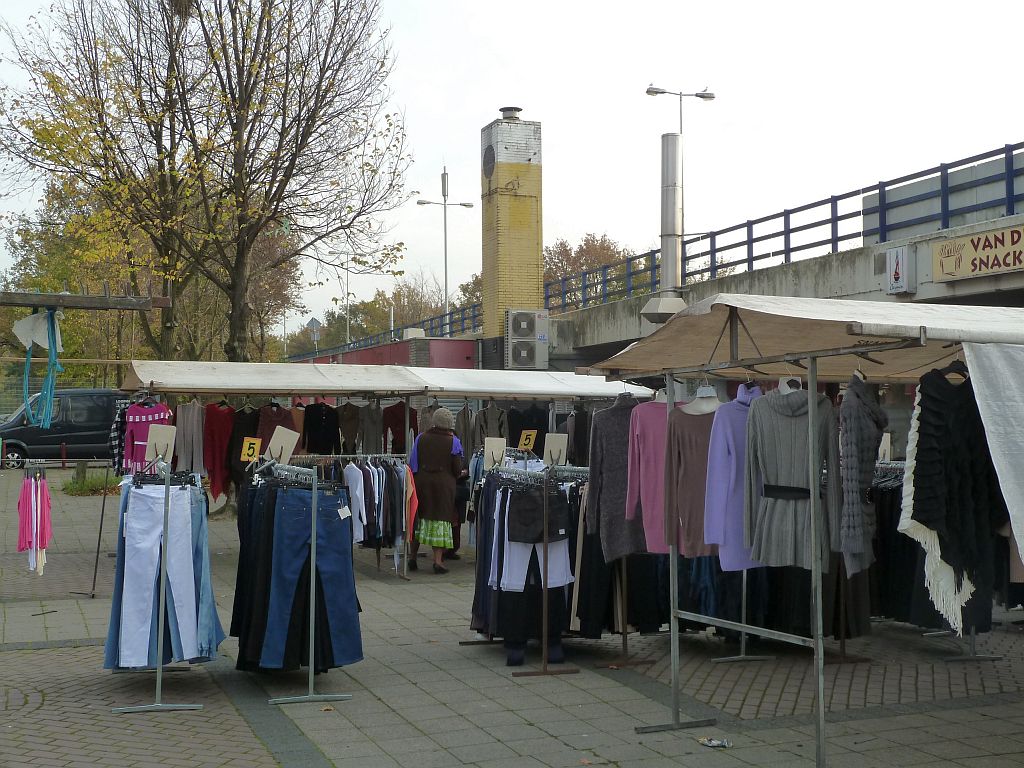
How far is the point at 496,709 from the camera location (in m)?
6.44

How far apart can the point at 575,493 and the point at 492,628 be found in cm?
111

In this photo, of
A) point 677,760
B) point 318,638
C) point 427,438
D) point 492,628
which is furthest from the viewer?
point 427,438

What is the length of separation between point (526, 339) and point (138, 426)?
15263 mm

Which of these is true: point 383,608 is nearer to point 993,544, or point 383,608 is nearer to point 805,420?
point 805,420

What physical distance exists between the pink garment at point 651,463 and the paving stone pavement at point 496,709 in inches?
41.8

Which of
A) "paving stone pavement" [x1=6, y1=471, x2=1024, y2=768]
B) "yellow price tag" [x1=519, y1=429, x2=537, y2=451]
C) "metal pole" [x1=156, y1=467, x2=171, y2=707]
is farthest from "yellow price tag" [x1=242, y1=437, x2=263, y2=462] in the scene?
"yellow price tag" [x1=519, y1=429, x2=537, y2=451]

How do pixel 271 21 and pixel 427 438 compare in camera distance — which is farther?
pixel 271 21

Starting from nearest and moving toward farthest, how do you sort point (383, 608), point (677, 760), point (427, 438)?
point (677, 760) → point (383, 608) → point (427, 438)

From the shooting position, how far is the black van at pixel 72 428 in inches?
1083

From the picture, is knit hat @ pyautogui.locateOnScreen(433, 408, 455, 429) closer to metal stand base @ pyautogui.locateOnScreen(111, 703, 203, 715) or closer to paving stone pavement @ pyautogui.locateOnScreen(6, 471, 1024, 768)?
paving stone pavement @ pyautogui.locateOnScreen(6, 471, 1024, 768)

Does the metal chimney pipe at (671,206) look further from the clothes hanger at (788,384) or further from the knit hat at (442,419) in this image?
the clothes hanger at (788,384)

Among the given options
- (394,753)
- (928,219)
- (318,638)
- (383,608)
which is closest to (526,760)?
(394,753)

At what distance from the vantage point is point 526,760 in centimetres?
545

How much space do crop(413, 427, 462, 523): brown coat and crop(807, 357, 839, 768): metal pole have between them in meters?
6.97
